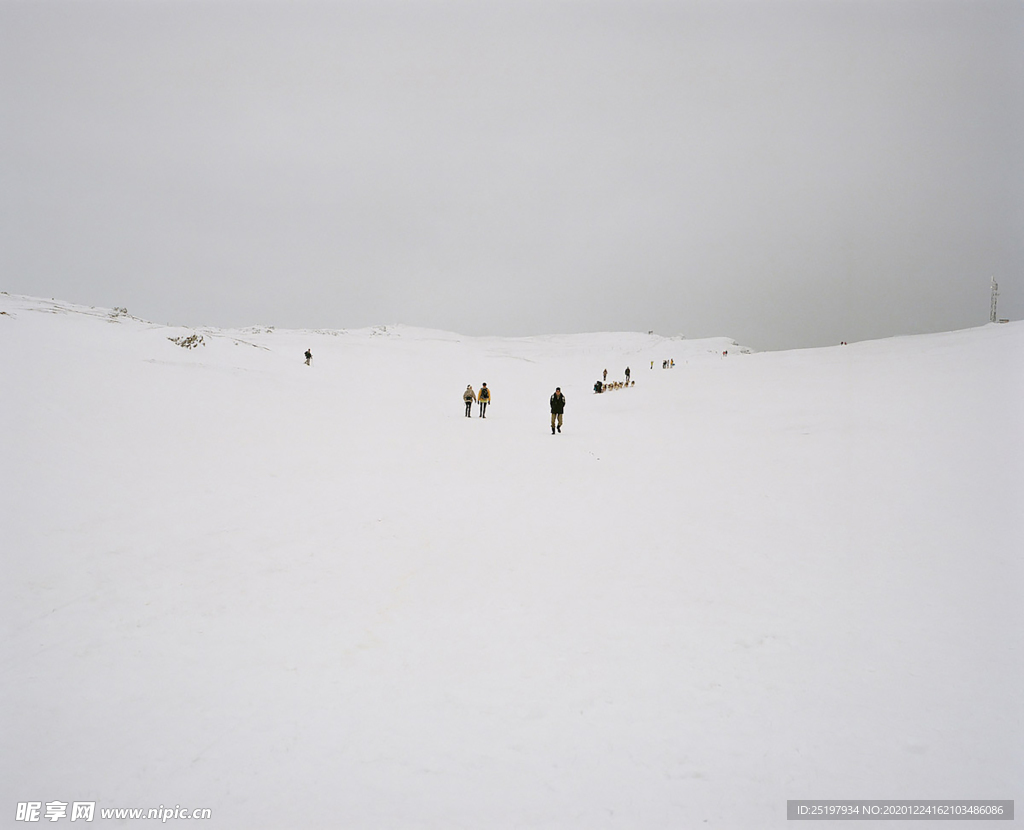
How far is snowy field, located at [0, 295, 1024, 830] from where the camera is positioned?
12.3 ft

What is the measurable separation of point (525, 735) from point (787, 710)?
2.35m

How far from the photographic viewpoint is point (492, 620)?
18.7 ft

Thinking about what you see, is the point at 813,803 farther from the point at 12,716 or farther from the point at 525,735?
the point at 12,716

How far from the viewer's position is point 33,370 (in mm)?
11992

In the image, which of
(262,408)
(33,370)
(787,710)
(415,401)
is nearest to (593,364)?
(415,401)

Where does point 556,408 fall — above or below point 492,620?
above

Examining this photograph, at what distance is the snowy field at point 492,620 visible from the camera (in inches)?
147
